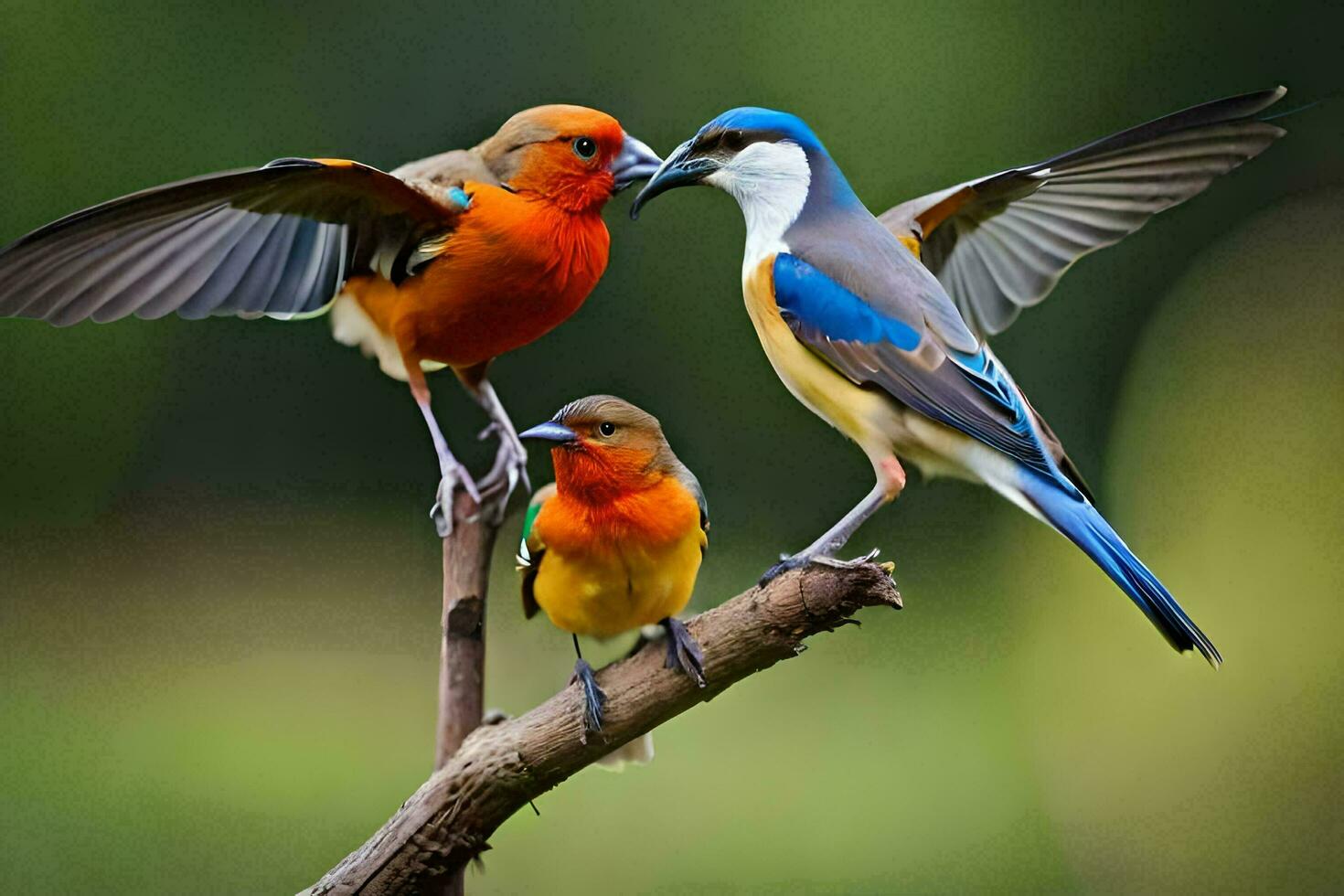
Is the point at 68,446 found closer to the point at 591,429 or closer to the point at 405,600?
the point at 405,600

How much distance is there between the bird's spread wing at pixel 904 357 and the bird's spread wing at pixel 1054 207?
0.27 meters

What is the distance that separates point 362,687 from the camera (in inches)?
257

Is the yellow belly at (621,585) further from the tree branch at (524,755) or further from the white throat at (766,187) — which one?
the white throat at (766,187)

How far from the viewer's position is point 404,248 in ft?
7.45

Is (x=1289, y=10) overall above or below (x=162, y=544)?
above

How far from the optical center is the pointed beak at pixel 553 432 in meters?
1.95

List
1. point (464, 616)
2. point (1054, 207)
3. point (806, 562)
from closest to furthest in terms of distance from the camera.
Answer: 1. point (806, 562)
2. point (1054, 207)
3. point (464, 616)

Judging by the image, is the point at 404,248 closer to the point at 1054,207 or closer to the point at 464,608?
the point at 464,608

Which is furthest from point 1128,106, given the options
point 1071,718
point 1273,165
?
point 1071,718

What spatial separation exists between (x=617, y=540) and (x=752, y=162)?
2.10ft

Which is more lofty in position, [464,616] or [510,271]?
[510,271]

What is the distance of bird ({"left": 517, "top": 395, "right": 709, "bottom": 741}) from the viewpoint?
7.10ft

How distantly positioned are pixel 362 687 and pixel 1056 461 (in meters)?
4.94

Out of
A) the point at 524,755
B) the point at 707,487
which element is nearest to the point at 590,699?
the point at 524,755
